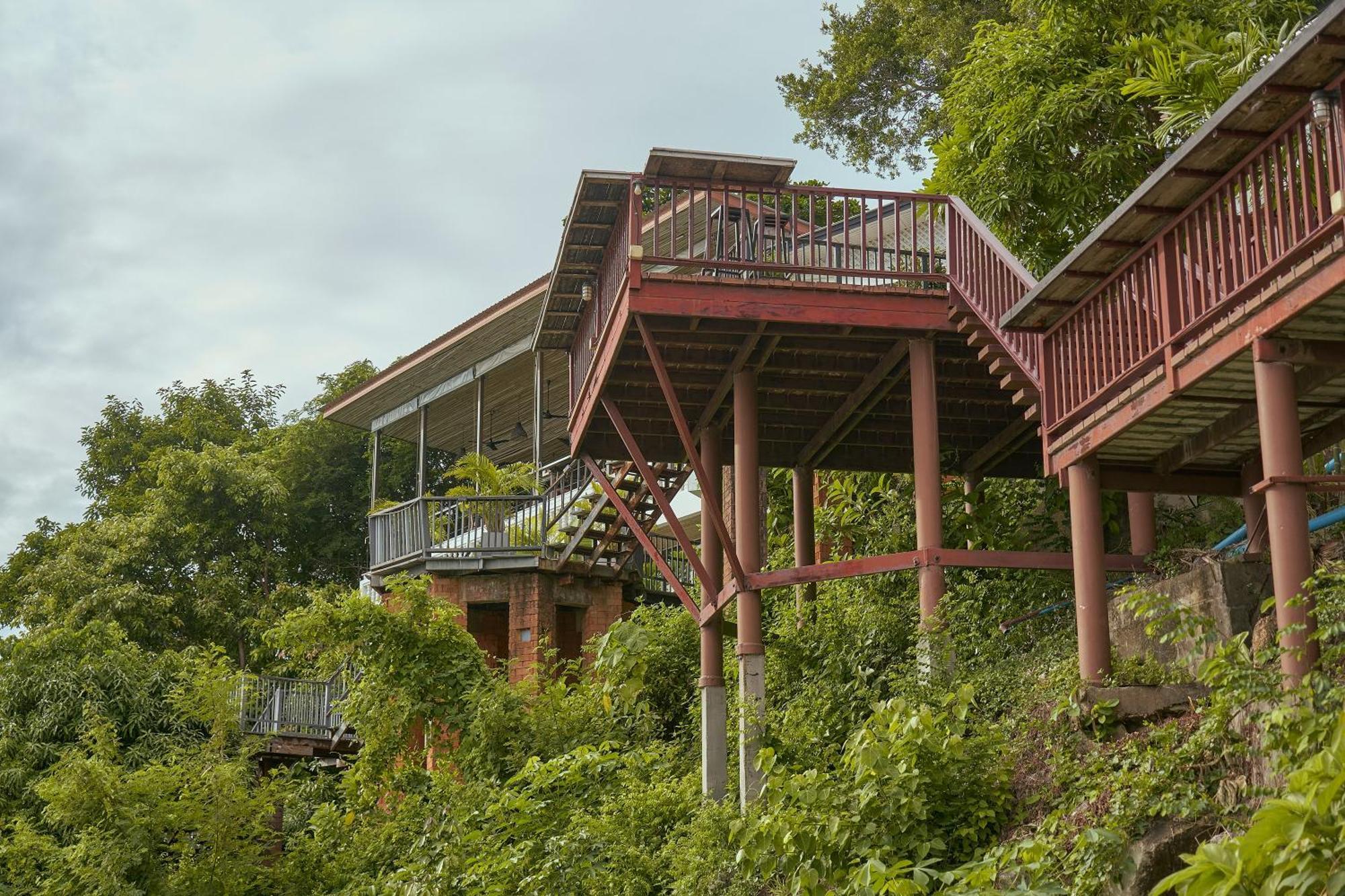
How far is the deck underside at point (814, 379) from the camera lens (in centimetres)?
1527

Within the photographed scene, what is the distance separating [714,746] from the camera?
16969mm

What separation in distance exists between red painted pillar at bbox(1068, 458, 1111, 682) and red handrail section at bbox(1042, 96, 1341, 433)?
0.55 m

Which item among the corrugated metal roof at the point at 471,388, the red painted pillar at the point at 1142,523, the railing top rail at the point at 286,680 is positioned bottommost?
the railing top rail at the point at 286,680

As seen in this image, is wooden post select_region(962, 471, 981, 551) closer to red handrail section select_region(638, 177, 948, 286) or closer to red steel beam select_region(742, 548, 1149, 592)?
red steel beam select_region(742, 548, 1149, 592)

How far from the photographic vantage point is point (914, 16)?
31297 mm

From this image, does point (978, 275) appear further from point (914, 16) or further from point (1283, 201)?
point (914, 16)

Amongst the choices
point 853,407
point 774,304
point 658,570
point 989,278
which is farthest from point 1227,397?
point 658,570

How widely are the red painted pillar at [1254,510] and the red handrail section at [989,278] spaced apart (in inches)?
72.2

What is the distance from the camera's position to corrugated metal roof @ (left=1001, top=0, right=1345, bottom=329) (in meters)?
9.42

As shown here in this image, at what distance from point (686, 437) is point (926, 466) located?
93.2 inches

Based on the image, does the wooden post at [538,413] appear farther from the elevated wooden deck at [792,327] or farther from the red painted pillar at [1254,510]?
the red painted pillar at [1254,510]

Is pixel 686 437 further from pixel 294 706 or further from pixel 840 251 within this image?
pixel 294 706

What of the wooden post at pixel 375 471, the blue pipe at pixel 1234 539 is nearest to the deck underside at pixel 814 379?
the blue pipe at pixel 1234 539

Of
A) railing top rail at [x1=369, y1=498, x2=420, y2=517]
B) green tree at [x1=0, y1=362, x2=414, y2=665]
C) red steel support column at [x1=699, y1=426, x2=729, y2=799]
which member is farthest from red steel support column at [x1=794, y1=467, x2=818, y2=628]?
green tree at [x1=0, y1=362, x2=414, y2=665]
